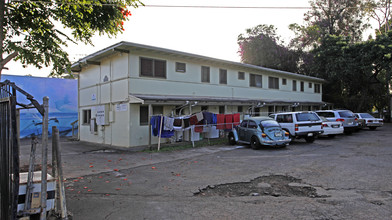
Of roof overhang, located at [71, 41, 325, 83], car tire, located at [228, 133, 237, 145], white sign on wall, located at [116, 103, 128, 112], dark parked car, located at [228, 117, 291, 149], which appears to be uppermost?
roof overhang, located at [71, 41, 325, 83]

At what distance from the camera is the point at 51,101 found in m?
24.5

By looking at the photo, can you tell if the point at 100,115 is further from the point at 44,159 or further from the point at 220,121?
the point at 44,159

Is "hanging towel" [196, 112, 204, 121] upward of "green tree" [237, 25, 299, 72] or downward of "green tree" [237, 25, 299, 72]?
downward

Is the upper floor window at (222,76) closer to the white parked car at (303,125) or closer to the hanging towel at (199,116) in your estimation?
the hanging towel at (199,116)

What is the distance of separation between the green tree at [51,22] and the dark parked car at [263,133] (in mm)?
7989

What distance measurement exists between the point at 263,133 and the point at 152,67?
7.08 metres

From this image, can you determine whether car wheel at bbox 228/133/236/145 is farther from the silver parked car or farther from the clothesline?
the silver parked car

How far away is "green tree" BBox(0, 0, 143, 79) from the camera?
7.99m

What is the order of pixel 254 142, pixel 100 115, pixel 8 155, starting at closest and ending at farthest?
pixel 8 155
pixel 254 142
pixel 100 115

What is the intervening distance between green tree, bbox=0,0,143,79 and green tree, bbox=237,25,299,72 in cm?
2796

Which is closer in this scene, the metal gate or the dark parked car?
the metal gate

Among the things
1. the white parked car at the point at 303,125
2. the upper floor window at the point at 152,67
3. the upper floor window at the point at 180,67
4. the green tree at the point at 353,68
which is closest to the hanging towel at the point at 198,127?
the upper floor window at the point at 152,67

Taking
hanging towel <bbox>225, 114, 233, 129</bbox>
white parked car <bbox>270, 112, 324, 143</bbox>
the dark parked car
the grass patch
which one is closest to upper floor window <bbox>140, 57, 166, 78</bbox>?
the grass patch

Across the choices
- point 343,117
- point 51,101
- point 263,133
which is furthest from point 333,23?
point 51,101
